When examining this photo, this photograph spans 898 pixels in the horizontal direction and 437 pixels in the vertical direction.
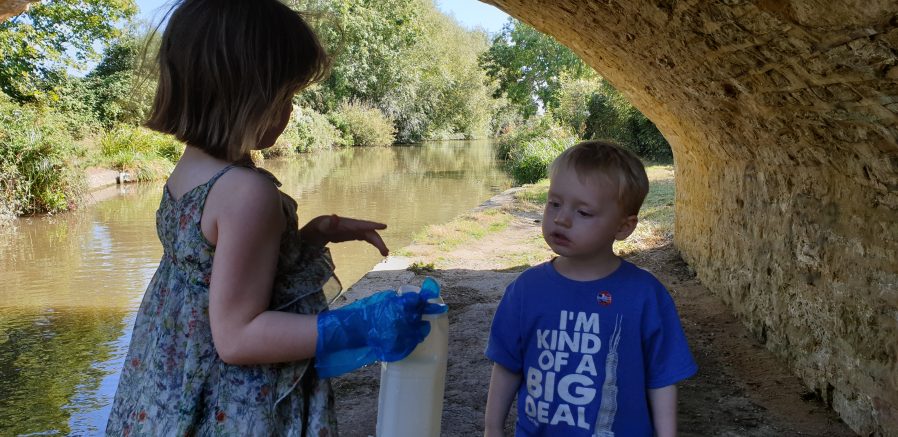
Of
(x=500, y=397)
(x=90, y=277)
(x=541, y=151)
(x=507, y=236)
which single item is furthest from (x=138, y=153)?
(x=500, y=397)

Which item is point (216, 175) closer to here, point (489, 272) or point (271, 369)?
point (271, 369)

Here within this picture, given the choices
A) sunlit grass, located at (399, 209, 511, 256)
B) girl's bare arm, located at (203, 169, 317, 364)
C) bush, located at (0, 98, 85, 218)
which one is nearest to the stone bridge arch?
girl's bare arm, located at (203, 169, 317, 364)

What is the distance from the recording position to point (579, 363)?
1684mm

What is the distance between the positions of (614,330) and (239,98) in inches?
38.3

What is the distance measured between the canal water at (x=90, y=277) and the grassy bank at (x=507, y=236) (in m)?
0.77

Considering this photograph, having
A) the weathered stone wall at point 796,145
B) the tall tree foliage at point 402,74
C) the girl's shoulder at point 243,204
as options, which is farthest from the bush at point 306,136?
the girl's shoulder at point 243,204

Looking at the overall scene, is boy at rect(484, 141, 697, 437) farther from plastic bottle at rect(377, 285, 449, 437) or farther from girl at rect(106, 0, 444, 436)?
girl at rect(106, 0, 444, 436)

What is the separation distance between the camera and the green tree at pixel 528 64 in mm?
31828

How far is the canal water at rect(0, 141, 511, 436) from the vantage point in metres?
4.66

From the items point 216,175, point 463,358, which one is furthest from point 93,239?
point 216,175

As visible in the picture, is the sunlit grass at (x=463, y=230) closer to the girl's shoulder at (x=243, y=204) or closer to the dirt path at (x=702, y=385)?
the dirt path at (x=702, y=385)

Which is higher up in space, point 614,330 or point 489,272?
point 614,330

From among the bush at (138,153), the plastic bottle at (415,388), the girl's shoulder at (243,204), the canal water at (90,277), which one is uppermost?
the girl's shoulder at (243,204)

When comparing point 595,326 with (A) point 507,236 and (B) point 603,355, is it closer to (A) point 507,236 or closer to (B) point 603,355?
(B) point 603,355
